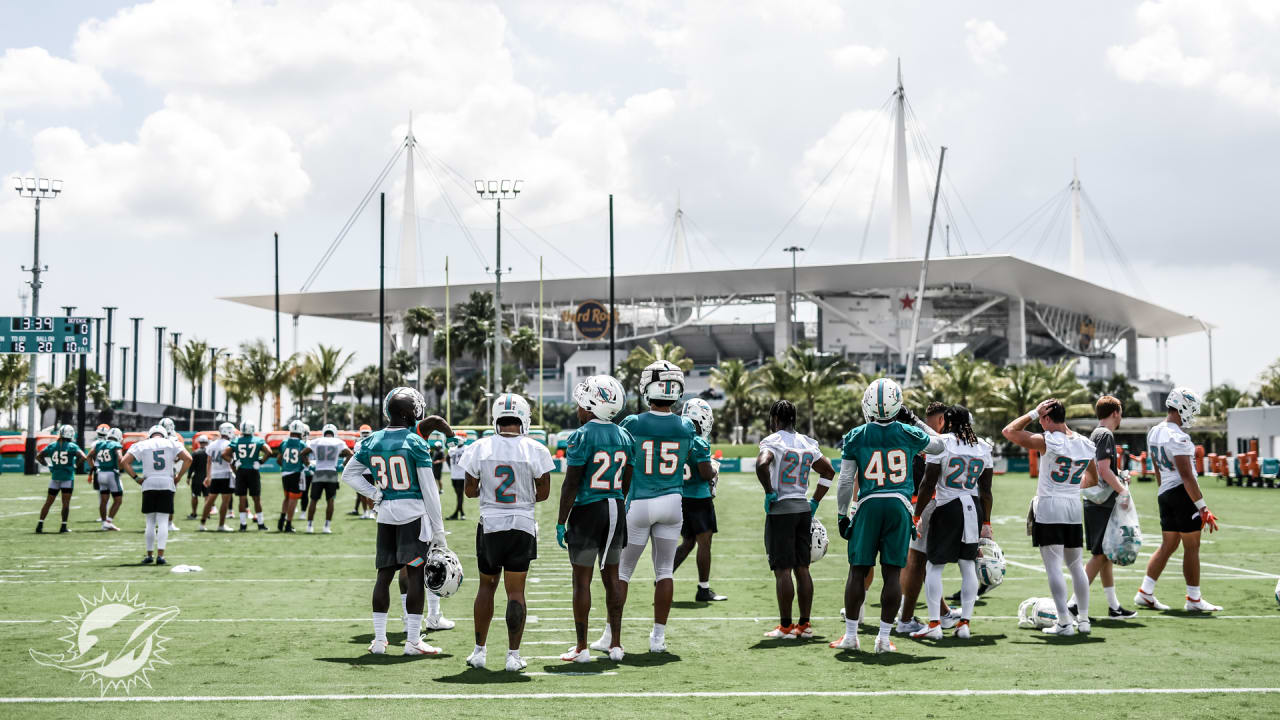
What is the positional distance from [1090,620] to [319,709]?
6499mm

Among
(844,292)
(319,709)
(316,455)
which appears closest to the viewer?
(319,709)

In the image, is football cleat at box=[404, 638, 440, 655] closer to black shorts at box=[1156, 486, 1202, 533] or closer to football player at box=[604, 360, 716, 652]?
football player at box=[604, 360, 716, 652]

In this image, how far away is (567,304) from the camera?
113 m

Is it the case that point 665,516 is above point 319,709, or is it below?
above

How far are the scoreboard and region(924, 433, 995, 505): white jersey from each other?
4268 cm

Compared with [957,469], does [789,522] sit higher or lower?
lower

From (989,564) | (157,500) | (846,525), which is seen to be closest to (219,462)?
(157,500)

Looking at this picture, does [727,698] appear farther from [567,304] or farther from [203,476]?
[567,304]

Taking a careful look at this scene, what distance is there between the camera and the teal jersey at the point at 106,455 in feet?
63.4

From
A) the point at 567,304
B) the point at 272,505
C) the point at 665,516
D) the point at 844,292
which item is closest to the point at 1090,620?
the point at 665,516

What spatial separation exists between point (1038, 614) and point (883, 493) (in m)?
2.20

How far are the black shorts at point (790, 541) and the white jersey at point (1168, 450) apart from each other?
329 cm

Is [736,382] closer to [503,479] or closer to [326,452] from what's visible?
[326,452]

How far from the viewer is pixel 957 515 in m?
8.78
